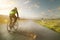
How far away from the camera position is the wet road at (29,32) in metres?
2.86

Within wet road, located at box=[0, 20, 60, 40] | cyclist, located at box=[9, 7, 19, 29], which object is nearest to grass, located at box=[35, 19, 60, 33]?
wet road, located at box=[0, 20, 60, 40]

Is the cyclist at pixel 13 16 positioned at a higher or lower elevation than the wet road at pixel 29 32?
higher

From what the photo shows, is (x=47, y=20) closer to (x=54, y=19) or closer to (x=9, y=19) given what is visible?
(x=54, y=19)

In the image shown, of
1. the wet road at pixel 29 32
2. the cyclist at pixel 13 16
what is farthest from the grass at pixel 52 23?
the cyclist at pixel 13 16

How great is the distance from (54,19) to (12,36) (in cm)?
54

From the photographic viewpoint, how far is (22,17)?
9.48 feet

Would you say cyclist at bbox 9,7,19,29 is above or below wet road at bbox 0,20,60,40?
above

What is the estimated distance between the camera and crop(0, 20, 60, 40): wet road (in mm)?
2863

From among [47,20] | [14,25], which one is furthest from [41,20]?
[14,25]

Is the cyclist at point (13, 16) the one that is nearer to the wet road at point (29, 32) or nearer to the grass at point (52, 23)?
the wet road at point (29, 32)

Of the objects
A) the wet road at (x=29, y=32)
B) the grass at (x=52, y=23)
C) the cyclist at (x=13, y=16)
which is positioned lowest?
the wet road at (x=29, y=32)

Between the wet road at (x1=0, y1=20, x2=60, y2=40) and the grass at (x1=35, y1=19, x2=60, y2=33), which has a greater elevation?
the grass at (x1=35, y1=19, x2=60, y2=33)

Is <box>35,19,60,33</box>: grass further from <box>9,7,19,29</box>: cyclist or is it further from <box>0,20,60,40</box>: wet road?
<box>9,7,19,29</box>: cyclist

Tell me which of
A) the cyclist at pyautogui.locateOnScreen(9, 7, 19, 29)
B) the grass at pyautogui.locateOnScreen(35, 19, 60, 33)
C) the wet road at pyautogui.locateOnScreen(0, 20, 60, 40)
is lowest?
the wet road at pyautogui.locateOnScreen(0, 20, 60, 40)
